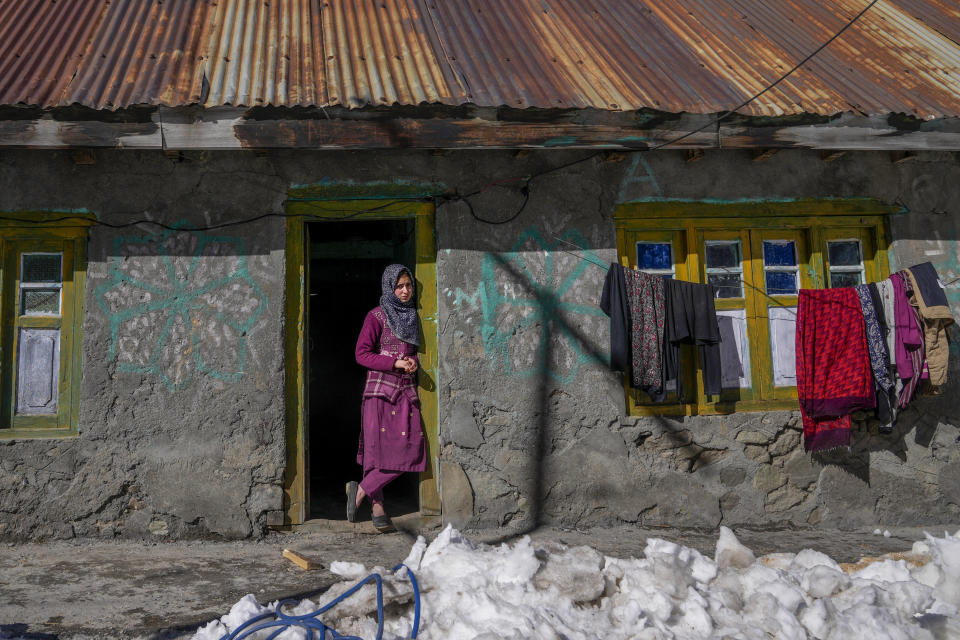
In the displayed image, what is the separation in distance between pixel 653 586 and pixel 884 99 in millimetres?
4019

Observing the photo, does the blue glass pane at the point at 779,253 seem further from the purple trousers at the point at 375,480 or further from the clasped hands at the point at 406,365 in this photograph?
the purple trousers at the point at 375,480

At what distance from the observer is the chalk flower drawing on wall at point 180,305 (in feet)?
16.3

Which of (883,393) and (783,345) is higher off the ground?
(783,345)

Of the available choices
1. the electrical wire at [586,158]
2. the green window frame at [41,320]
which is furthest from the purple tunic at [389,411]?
the green window frame at [41,320]

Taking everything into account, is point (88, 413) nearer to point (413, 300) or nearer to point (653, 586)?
point (413, 300)

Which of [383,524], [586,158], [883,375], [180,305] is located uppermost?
[586,158]

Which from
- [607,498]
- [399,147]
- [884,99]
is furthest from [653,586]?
[884,99]

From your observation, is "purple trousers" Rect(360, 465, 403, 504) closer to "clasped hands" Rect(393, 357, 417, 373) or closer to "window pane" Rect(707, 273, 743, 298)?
"clasped hands" Rect(393, 357, 417, 373)

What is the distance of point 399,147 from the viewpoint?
4762 mm

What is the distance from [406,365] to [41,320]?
257 centimetres

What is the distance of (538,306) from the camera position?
5.26m

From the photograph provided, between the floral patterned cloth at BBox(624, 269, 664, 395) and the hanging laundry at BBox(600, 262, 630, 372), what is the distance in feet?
0.15

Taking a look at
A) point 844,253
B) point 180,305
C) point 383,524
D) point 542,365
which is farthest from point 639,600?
point 844,253

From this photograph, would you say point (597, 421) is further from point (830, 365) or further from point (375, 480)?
point (830, 365)
